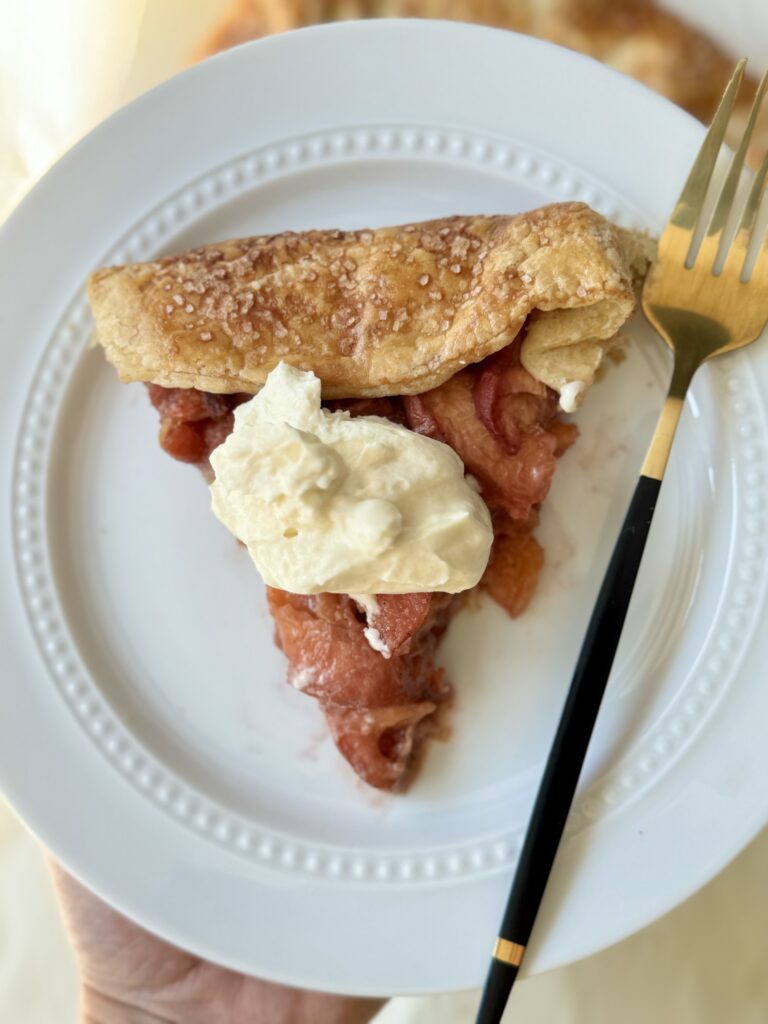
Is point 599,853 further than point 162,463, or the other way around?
point 162,463

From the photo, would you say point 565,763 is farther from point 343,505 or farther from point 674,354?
point 674,354

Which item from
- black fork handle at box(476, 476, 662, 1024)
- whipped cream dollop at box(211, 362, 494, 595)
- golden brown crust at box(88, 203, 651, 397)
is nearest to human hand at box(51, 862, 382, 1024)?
black fork handle at box(476, 476, 662, 1024)

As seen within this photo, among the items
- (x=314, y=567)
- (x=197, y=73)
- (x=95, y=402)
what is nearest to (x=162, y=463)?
(x=95, y=402)

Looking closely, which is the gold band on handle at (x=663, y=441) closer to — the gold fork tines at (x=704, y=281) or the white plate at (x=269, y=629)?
the gold fork tines at (x=704, y=281)

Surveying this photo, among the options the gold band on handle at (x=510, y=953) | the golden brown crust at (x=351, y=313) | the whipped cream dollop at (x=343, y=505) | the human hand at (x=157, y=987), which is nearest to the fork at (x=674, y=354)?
the gold band on handle at (x=510, y=953)

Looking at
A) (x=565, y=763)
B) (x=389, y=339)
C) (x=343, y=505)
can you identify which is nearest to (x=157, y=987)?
(x=565, y=763)

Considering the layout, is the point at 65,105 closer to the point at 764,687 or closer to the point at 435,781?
the point at 435,781
